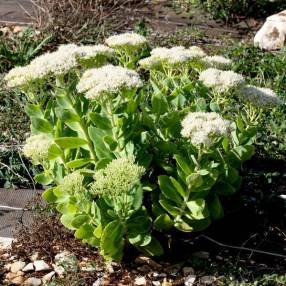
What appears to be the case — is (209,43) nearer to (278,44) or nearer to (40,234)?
(278,44)

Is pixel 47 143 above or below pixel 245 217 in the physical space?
above

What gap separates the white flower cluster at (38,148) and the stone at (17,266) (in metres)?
0.52

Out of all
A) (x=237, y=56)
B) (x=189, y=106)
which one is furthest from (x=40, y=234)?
(x=237, y=56)

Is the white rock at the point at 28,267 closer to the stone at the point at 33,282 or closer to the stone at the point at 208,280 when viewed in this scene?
the stone at the point at 33,282

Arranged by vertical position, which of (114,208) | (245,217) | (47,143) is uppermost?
(47,143)

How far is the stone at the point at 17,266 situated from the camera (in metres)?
3.33

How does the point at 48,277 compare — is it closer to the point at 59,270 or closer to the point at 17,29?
the point at 59,270

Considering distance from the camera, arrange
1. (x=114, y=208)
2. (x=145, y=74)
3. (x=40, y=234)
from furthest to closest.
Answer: (x=145, y=74) → (x=40, y=234) → (x=114, y=208)

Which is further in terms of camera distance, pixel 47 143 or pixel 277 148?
pixel 277 148

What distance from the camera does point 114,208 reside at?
2992mm

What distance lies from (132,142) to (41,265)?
0.79 m

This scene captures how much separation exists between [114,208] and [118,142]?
297 millimetres

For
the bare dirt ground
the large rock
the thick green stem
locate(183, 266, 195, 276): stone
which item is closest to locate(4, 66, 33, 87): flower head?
the thick green stem

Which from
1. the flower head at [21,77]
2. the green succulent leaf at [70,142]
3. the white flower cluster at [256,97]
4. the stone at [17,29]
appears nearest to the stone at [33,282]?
the green succulent leaf at [70,142]
